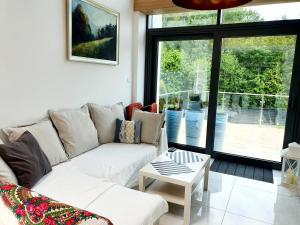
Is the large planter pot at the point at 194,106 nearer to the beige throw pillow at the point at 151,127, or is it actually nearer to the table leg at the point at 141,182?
the beige throw pillow at the point at 151,127

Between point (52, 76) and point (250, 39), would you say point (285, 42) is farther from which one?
point (52, 76)

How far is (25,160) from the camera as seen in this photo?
1724mm

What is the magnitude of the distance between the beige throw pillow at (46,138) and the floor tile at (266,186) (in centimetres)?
211

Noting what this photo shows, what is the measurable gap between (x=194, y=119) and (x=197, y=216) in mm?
1970

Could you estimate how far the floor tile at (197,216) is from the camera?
2123 millimetres

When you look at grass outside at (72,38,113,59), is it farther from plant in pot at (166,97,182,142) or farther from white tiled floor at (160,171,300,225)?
white tiled floor at (160,171,300,225)

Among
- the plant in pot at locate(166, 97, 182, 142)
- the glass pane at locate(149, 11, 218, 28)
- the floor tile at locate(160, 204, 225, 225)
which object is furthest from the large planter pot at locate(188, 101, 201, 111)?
the floor tile at locate(160, 204, 225, 225)

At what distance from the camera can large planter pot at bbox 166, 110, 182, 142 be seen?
410 centimetres

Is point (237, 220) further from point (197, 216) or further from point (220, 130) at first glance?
point (220, 130)

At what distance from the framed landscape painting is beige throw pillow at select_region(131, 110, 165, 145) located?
0.97 m

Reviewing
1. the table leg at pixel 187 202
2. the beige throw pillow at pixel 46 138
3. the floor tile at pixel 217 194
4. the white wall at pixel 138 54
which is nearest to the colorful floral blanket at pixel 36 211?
the beige throw pillow at pixel 46 138

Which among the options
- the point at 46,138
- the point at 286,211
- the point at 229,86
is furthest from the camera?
the point at 229,86

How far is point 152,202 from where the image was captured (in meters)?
1.60

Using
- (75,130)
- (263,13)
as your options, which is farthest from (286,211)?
(263,13)
